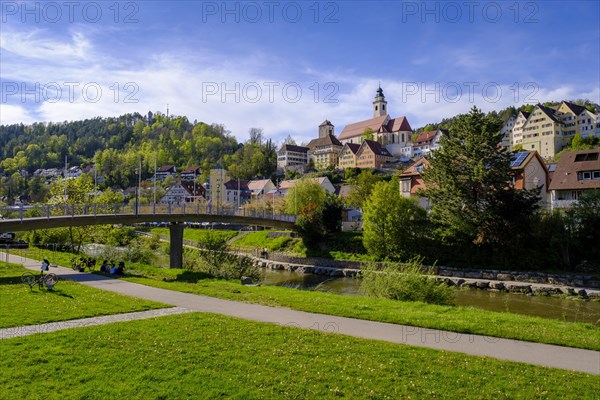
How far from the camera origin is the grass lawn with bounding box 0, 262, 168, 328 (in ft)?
40.0

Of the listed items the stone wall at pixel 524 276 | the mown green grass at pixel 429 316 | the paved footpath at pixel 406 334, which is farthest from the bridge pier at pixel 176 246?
the stone wall at pixel 524 276

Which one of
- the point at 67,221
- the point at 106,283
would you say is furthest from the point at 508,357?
the point at 67,221

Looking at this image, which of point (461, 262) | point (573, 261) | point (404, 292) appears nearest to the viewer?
point (404, 292)

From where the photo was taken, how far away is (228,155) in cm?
16400

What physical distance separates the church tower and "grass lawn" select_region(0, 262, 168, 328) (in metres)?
144

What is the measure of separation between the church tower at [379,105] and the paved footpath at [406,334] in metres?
144

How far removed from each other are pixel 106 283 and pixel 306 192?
4405 cm

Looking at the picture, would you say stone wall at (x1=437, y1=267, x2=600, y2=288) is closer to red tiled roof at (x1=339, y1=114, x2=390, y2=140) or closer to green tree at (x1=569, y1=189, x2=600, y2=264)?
green tree at (x1=569, y1=189, x2=600, y2=264)

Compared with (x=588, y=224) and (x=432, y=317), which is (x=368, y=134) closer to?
(x=588, y=224)

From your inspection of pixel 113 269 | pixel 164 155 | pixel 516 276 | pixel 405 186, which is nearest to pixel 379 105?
pixel 164 155

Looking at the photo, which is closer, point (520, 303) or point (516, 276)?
point (520, 303)

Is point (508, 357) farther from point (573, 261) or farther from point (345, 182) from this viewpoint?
point (345, 182)

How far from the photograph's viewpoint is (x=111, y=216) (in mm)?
29859

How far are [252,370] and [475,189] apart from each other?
33.0 m
